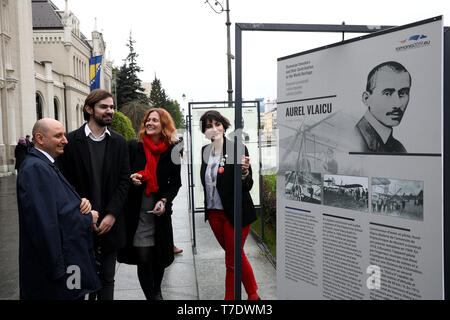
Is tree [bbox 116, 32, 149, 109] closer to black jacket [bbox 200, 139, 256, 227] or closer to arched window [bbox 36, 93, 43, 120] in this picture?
arched window [bbox 36, 93, 43, 120]

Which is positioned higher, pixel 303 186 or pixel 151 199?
pixel 303 186

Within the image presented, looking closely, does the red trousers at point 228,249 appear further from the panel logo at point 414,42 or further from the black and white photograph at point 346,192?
the panel logo at point 414,42

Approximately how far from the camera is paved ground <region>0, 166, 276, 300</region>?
15.0 feet

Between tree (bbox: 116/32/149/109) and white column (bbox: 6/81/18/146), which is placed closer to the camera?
white column (bbox: 6/81/18/146)

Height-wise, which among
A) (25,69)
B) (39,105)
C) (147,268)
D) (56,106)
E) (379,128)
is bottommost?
(147,268)

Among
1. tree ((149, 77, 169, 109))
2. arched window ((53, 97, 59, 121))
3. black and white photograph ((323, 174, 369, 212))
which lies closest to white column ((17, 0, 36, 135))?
arched window ((53, 97, 59, 121))

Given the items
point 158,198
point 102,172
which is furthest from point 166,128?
point 102,172

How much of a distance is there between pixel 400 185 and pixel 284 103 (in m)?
0.98

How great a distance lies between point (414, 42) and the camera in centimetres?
191

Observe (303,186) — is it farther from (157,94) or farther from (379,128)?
(157,94)

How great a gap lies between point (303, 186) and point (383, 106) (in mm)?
737

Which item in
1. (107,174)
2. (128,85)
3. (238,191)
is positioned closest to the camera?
(238,191)

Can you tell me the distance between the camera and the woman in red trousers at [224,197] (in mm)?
3701

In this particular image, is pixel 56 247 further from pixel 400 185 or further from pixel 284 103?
pixel 400 185
